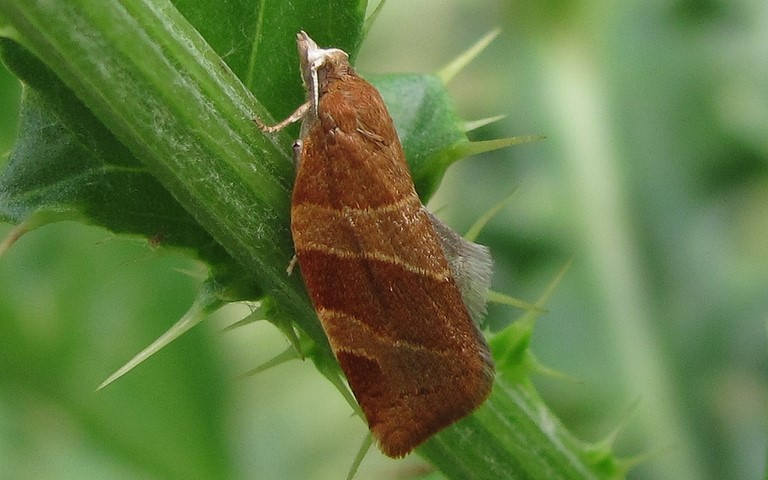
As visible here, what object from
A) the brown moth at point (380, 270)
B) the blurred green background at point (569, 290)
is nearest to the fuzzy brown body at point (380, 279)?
the brown moth at point (380, 270)

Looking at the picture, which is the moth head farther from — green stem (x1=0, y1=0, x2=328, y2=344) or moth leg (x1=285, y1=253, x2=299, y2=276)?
moth leg (x1=285, y1=253, x2=299, y2=276)

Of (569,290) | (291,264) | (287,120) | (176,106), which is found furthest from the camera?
(569,290)

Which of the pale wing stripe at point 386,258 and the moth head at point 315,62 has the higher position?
the moth head at point 315,62

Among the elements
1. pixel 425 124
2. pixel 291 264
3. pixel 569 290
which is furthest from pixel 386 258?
pixel 569 290

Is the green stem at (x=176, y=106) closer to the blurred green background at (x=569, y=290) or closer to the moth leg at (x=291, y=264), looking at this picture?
the moth leg at (x=291, y=264)

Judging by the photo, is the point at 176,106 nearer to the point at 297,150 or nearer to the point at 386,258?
the point at 297,150

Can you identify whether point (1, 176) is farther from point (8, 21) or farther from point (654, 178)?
point (654, 178)
